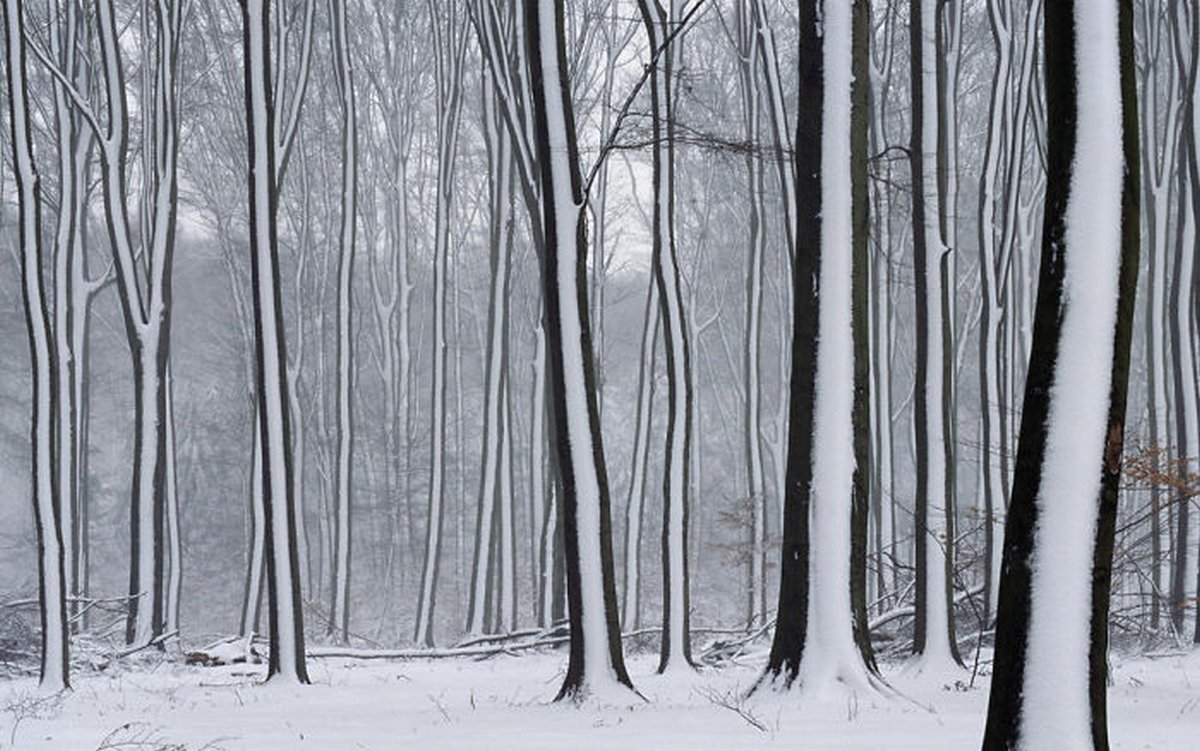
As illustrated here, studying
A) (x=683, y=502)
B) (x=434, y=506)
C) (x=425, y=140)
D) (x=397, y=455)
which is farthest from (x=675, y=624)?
(x=425, y=140)

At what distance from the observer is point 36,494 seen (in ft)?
39.9

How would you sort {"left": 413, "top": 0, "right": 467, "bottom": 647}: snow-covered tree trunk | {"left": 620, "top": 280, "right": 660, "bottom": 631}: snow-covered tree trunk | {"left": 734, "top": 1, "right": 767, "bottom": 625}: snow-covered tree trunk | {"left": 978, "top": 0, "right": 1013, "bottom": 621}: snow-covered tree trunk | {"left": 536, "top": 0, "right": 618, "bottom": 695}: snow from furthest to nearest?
{"left": 413, "top": 0, "right": 467, "bottom": 647}: snow-covered tree trunk → {"left": 734, "top": 1, "right": 767, "bottom": 625}: snow-covered tree trunk → {"left": 620, "top": 280, "right": 660, "bottom": 631}: snow-covered tree trunk → {"left": 978, "top": 0, "right": 1013, "bottom": 621}: snow-covered tree trunk → {"left": 536, "top": 0, "right": 618, "bottom": 695}: snow

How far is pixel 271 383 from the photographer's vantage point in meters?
12.1

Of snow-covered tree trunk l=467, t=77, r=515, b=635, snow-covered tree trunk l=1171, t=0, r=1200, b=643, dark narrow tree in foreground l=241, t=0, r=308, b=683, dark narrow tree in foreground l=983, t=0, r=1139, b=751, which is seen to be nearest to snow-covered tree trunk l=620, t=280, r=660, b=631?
snow-covered tree trunk l=467, t=77, r=515, b=635

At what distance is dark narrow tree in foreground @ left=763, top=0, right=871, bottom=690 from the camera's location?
808cm

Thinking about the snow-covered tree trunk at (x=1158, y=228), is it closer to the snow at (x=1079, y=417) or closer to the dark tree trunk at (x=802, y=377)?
the dark tree trunk at (x=802, y=377)

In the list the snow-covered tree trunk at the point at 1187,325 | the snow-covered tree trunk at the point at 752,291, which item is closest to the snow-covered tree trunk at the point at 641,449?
the snow-covered tree trunk at the point at 752,291

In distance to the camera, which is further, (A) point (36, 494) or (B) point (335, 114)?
(B) point (335, 114)

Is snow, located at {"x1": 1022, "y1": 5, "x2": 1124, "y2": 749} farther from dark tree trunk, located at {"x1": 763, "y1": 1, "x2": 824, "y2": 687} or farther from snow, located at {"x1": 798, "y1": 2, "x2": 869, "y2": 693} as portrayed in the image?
dark tree trunk, located at {"x1": 763, "y1": 1, "x2": 824, "y2": 687}

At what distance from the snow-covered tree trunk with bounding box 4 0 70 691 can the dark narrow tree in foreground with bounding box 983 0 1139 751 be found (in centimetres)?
1018

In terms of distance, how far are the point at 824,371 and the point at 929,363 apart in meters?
3.67

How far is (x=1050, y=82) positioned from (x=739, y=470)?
3423 centimetres

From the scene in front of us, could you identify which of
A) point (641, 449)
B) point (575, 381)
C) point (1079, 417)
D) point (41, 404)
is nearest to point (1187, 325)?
point (641, 449)

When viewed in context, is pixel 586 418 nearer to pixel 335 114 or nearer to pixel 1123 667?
pixel 1123 667
